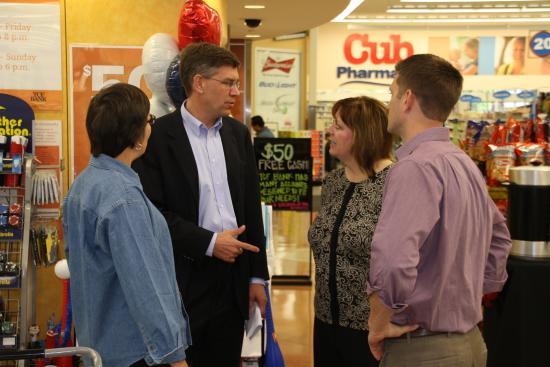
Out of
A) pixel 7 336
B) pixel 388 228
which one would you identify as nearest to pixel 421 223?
pixel 388 228

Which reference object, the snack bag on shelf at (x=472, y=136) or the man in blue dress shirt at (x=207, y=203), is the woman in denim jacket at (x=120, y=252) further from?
the snack bag on shelf at (x=472, y=136)

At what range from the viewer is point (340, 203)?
107 inches

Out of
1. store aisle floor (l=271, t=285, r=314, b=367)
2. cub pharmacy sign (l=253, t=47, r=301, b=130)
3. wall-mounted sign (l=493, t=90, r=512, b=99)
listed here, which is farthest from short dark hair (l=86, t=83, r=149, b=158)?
wall-mounted sign (l=493, t=90, r=512, b=99)

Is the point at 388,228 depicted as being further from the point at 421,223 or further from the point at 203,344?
the point at 203,344

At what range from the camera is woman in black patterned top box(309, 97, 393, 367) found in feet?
8.50

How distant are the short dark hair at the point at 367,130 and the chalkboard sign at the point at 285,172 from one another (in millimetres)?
4316

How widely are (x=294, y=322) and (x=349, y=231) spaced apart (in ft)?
10.9

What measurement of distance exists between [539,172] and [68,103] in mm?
2914

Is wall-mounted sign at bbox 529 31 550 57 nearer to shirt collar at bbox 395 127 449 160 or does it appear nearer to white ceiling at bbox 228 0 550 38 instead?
white ceiling at bbox 228 0 550 38

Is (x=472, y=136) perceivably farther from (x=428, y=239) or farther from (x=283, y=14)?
(x=283, y=14)

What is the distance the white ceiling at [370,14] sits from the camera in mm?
8430

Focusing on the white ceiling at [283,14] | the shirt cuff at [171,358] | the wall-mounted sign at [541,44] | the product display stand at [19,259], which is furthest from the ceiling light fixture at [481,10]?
the shirt cuff at [171,358]

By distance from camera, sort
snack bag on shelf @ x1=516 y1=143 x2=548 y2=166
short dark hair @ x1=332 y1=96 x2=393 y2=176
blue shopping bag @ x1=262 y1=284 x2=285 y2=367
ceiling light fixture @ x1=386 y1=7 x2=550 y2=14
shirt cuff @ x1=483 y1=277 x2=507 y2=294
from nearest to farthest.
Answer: shirt cuff @ x1=483 y1=277 x2=507 y2=294 → short dark hair @ x1=332 y1=96 x2=393 y2=176 → blue shopping bag @ x1=262 y1=284 x2=285 y2=367 → snack bag on shelf @ x1=516 y1=143 x2=548 y2=166 → ceiling light fixture @ x1=386 y1=7 x2=550 y2=14

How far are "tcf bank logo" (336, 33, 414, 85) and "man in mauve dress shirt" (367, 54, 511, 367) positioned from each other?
14072 millimetres
